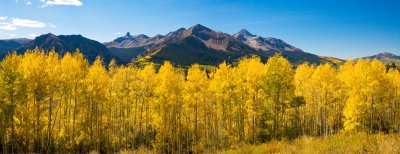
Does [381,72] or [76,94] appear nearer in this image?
[76,94]

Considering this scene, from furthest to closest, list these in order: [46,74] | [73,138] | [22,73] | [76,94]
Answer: [73,138] < [76,94] < [46,74] < [22,73]

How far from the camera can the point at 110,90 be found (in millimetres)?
48594

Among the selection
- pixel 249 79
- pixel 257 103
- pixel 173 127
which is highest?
pixel 249 79

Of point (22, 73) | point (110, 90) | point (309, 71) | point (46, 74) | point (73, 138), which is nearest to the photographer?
point (22, 73)

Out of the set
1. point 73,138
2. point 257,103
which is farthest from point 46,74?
point 257,103

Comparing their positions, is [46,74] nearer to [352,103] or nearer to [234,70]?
[234,70]

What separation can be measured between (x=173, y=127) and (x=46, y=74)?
23.3 metres

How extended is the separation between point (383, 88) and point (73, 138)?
44793 millimetres

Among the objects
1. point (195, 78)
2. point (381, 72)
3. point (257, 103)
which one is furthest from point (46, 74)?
point (381, 72)

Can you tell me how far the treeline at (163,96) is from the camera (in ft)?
109

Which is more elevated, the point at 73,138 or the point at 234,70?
the point at 234,70

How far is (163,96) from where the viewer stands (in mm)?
43312

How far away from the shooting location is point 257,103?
43.2m

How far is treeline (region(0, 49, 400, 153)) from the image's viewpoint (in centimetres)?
3332
